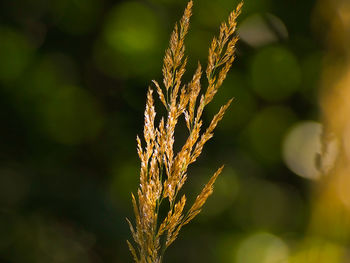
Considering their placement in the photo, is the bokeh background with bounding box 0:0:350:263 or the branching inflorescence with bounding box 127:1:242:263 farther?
the bokeh background with bounding box 0:0:350:263

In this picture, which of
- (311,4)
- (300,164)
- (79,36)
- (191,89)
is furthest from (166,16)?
(191,89)

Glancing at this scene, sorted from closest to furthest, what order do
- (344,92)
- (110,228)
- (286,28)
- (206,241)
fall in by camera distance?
(344,92) < (110,228) < (206,241) < (286,28)

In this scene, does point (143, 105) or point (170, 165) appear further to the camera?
point (143, 105)

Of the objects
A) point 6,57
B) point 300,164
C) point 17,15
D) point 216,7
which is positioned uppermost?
point 216,7

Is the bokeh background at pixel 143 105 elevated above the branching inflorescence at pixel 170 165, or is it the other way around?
the branching inflorescence at pixel 170 165

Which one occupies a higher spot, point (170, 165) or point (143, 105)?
point (170, 165)

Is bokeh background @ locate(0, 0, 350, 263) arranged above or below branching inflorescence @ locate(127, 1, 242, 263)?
below

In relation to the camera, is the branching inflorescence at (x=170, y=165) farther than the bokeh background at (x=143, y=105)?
No

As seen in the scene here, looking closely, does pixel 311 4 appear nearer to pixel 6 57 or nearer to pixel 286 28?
pixel 286 28
